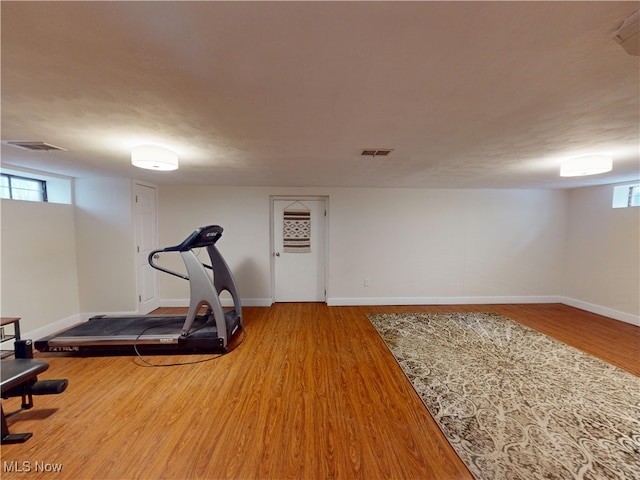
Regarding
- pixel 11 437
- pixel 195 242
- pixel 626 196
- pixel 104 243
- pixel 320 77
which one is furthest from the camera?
pixel 626 196

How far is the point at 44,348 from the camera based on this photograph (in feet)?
9.09

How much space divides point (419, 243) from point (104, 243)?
17.1ft

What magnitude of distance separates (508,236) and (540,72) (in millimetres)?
4464

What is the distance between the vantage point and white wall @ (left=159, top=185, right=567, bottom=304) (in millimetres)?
4527

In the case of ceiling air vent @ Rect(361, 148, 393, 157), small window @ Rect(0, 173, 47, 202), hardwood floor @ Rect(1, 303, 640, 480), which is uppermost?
ceiling air vent @ Rect(361, 148, 393, 157)

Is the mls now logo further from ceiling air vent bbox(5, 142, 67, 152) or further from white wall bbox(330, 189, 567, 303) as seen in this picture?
white wall bbox(330, 189, 567, 303)

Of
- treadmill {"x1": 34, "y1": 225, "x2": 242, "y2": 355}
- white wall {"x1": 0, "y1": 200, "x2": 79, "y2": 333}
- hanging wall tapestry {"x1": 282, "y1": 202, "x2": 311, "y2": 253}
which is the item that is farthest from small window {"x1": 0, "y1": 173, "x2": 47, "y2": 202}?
hanging wall tapestry {"x1": 282, "y1": 202, "x2": 311, "y2": 253}

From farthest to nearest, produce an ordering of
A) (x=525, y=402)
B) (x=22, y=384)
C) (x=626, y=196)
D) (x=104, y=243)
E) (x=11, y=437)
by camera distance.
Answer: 1. (x=626, y=196)
2. (x=104, y=243)
3. (x=525, y=402)
4. (x=22, y=384)
5. (x=11, y=437)

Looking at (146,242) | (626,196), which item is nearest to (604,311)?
(626,196)

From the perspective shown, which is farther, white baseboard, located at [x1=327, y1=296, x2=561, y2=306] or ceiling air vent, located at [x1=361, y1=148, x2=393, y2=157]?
white baseboard, located at [x1=327, y1=296, x2=561, y2=306]

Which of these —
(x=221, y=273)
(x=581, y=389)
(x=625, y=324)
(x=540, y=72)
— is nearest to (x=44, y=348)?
(x=221, y=273)

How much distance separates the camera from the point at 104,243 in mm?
3766

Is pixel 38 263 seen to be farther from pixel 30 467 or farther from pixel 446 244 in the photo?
pixel 446 244

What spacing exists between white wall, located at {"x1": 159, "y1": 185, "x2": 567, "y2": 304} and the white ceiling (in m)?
2.26
